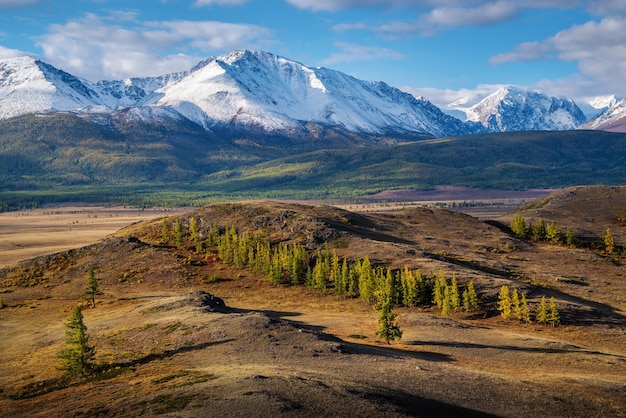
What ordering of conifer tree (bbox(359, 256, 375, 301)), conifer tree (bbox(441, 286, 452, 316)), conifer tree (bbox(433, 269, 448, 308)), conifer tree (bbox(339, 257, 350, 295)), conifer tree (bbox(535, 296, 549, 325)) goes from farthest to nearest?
conifer tree (bbox(339, 257, 350, 295))
conifer tree (bbox(359, 256, 375, 301))
conifer tree (bbox(433, 269, 448, 308))
conifer tree (bbox(441, 286, 452, 316))
conifer tree (bbox(535, 296, 549, 325))

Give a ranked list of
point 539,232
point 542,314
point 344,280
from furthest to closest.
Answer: point 539,232
point 344,280
point 542,314

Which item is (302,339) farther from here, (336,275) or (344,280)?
(336,275)

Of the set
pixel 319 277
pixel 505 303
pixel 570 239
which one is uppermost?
pixel 570 239

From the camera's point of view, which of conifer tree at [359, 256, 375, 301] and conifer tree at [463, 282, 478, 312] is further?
conifer tree at [359, 256, 375, 301]

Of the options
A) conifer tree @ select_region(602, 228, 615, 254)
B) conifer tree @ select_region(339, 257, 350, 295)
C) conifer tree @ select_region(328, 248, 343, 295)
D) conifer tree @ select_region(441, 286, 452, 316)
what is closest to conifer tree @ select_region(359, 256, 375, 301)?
conifer tree @ select_region(339, 257, 350, 295)

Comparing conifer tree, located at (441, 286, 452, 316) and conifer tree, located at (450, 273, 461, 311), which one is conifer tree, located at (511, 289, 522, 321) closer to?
conifer tree, located at (450, 273, 461, 311)

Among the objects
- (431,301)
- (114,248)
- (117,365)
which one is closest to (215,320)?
(117,365)

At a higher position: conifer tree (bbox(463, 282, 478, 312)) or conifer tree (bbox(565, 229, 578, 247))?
conifer tree (bbox(565, 229, 578, 247))

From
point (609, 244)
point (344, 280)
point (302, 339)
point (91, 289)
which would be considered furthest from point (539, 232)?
point (91, 289)

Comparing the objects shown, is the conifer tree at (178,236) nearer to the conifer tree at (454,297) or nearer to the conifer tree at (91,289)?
the conifer tree at (91,289)
